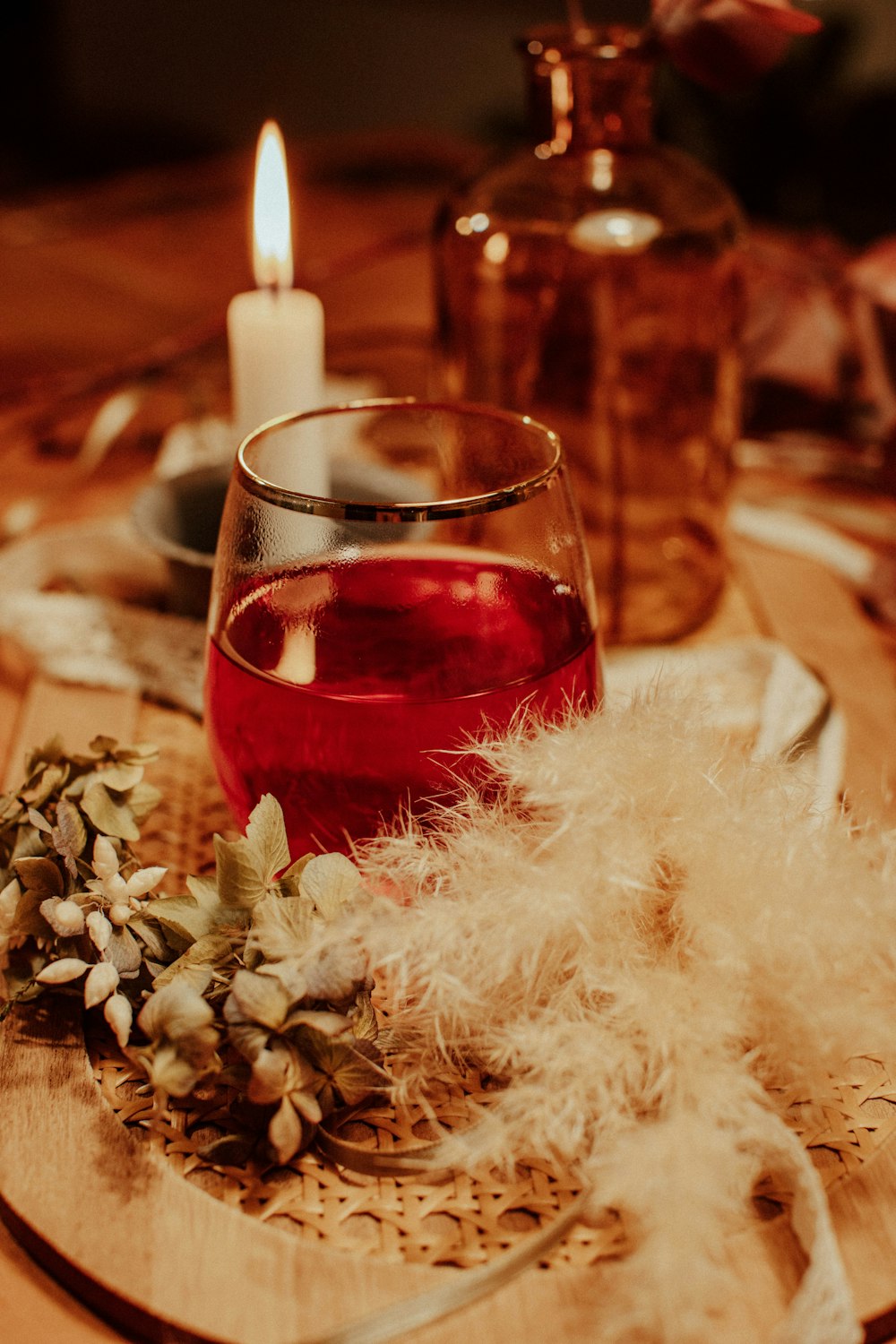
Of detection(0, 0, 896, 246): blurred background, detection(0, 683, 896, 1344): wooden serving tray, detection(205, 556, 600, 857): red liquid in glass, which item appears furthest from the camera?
detection(0, 0, 896, 246): blurred background

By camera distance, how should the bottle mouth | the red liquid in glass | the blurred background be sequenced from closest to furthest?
the red liquid in glass → the bottle mouth → the blurred background

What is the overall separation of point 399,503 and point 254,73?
239 centimetres

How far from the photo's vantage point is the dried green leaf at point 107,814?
0.46m

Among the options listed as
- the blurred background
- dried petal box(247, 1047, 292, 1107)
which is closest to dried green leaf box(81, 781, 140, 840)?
dried petal box(247, 1047, 292, 1107)

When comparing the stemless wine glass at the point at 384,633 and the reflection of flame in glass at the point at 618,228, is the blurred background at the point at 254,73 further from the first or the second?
the stemless wine glass at the point at 384,633

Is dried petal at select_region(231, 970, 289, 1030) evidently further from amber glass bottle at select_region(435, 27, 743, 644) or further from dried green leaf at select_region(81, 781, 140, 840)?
amber glass bottle at select_region(435, 27, 743, 644)

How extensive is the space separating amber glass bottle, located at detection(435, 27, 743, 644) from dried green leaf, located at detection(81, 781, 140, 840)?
35 centimetres

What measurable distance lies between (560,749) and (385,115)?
2.31 meters

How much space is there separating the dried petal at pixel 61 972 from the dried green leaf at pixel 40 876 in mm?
28

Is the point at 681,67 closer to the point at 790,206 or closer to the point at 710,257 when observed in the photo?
the point at 710,257

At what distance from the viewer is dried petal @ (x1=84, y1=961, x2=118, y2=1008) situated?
410 mm

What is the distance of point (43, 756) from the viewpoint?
493 millimetres

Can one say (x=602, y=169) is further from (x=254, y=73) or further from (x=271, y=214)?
(x=254, y=73)

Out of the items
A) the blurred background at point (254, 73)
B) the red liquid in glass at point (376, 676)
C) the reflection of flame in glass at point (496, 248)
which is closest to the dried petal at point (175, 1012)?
the red liquid in glass at point (376, 676)
